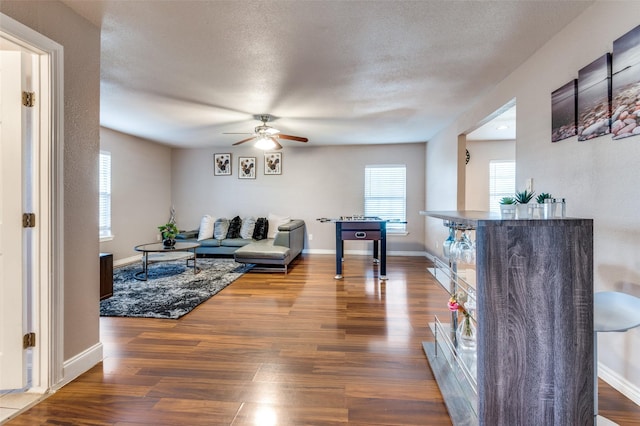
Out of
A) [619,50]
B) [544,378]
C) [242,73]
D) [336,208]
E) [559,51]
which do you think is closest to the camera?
[544,378]

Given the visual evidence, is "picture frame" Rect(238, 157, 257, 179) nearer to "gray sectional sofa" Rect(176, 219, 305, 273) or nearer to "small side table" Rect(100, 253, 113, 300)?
"gray sectional sofa" Rect(176, 219, 305, 273)

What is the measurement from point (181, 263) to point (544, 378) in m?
5.52

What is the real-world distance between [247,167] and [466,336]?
5.84 m

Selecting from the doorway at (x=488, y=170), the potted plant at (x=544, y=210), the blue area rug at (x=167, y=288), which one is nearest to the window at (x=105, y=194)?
the blue area rug at (x=167, y=288)

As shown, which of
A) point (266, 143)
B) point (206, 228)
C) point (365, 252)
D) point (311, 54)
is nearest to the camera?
point (311, 54)

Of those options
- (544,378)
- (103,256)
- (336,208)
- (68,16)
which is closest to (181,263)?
(103,256)

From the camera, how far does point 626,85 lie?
164 centimetres

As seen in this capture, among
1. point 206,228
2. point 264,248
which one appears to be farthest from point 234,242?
point 264,248

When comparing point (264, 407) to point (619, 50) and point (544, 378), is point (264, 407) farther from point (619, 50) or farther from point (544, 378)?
point (619, 50)

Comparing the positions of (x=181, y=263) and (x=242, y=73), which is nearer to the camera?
(x=242, y=73)

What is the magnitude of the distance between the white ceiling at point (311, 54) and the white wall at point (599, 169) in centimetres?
18

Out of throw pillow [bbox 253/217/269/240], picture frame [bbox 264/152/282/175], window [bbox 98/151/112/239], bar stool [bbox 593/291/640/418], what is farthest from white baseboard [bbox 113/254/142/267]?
bar stool [bbox 593/291/640/418]

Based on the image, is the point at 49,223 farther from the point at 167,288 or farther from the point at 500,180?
the point at 500,180

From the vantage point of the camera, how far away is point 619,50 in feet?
5.55
